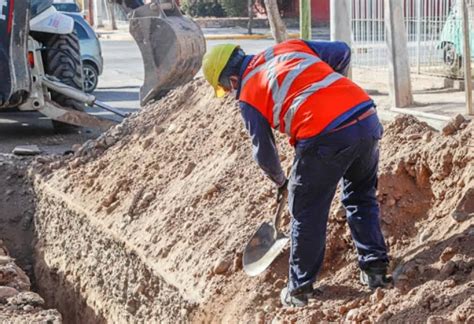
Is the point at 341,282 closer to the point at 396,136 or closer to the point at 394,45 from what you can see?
the point at 396,136

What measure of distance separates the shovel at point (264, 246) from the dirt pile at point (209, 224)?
8 cm

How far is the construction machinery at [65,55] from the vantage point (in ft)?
34.6

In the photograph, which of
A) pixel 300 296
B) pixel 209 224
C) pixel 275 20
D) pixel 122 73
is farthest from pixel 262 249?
pixel 122 73

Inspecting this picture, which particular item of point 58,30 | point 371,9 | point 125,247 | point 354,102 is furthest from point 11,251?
point 371,9

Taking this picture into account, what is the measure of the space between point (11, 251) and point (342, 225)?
14.0ft

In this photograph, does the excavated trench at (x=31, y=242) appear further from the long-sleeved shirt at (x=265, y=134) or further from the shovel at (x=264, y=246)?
the long-sleeved shirt at (x=265, y=134)

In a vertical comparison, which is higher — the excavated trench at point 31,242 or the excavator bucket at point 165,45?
the excavator bucket at point 165,45

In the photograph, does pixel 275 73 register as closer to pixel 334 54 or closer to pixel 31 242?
pixel 334 54

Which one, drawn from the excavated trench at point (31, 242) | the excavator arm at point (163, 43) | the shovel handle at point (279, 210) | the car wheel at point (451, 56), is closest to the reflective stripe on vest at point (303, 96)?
the shovel handle at point (279, 210)

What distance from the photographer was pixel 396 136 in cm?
642

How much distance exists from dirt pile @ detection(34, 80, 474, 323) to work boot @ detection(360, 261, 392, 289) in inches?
3.0

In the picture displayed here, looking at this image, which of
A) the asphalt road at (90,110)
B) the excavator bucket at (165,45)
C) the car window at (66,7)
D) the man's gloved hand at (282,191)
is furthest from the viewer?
the car window at (66,7)

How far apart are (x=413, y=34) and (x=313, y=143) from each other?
26.3 ft

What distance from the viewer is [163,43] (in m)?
10.6
